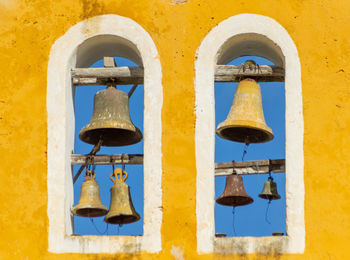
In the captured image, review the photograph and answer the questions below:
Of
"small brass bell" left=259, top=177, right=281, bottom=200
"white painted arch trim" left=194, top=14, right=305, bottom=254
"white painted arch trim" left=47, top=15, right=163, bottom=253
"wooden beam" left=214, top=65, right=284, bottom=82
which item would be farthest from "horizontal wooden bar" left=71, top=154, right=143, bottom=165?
"small brass bell" left=259, top=177, right=281, bottom=200

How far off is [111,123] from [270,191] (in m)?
1.72

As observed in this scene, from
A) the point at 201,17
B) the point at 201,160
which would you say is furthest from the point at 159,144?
the point at 201,17

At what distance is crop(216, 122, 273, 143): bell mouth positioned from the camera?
13.1 meters

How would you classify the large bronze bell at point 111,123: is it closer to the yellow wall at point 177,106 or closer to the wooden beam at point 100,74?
the wooden beam at point 100,74

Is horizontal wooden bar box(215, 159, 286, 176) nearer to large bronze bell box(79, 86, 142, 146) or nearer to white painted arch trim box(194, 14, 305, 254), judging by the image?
white painted arch trim box(194, 14, 305, 254)

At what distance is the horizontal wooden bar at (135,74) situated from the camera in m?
13.2

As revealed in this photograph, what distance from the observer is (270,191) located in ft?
44.3

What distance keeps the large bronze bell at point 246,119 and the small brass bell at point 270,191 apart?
46 centimetres

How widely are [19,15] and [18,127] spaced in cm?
116

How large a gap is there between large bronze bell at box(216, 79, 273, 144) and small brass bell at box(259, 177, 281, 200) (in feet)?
1.50

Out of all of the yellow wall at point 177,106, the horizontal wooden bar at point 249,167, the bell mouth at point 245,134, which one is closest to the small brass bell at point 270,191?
the horizontal wooden bar at point 249,167

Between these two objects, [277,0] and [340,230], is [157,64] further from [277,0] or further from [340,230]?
[340,230]

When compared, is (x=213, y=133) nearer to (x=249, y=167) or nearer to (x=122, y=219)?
(x=249, y=167)

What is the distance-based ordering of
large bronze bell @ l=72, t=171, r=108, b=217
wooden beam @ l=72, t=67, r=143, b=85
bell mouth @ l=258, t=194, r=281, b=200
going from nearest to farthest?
large bronze bell @ l=72, t=171, r=108, b=217, wooden beam @ l=72, t=67, r=143, b=85, bell mouth @ l=258, t=194, r=281, b=200
